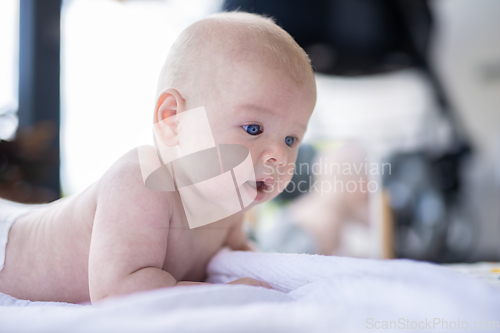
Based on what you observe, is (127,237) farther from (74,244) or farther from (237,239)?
(237,239)

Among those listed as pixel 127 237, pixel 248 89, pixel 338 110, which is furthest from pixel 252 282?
pixel 338 110

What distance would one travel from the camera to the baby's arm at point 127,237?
1.35 feet

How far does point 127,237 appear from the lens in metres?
0.43

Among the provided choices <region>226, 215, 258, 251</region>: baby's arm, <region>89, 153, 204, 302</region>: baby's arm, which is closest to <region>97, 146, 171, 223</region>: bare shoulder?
<region>89, 153, 204, 302</region>: baby's arm

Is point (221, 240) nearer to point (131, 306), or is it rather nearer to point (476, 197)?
point (131, 306)

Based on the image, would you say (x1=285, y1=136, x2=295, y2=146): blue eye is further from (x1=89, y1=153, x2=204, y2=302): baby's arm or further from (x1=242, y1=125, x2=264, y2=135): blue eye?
(x1=89, y1=153, x2=204, y2=302): baby's arm

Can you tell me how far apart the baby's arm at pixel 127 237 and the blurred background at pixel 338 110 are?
4.9 inches

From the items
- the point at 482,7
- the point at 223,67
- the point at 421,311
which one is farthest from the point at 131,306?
the point at 482,7

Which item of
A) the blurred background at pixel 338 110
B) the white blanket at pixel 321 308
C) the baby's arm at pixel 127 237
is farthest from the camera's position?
the blurred background at pixel 338 110

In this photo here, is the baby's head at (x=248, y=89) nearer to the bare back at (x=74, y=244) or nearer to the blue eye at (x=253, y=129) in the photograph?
the blue eye at (x=253, y=129)

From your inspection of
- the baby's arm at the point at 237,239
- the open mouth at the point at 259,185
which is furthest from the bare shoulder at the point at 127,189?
the baby's arm at the point at 237,239

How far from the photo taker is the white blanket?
24 centimetres

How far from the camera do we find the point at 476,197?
106 inches

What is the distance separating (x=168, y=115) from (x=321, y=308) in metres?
0.39
